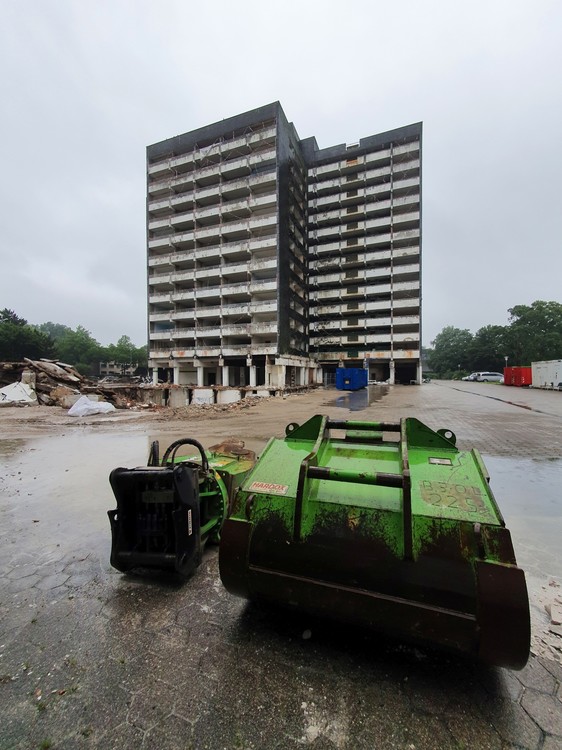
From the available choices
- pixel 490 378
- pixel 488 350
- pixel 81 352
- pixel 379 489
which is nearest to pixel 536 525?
pixel 379 489

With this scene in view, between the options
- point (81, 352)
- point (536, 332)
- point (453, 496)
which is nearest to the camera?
point (453, 496)

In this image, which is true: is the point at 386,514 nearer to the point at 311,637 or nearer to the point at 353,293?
the point at 311,637

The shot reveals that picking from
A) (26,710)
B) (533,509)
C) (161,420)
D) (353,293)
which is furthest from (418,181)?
(26,710)

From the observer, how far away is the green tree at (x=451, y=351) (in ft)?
260

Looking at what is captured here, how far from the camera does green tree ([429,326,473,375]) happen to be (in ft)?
260

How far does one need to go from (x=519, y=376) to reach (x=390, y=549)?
42.0m

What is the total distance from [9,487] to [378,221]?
54625 mm

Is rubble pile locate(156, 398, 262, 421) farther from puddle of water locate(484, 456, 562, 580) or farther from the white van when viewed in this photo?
the white van

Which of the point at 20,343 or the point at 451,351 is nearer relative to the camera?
the point at 20,343

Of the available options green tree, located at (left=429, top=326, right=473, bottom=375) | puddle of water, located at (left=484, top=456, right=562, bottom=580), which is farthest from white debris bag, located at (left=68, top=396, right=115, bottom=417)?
green tree, located at (left=429, top=326, right=473, bottom=375)

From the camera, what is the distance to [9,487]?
16.1 feet

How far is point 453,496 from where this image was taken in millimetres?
1708

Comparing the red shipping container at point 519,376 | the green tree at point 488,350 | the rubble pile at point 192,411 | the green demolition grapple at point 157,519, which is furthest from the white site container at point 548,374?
the green demolition grapple at point 157,519

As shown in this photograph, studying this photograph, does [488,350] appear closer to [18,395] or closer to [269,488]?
[18,395]
